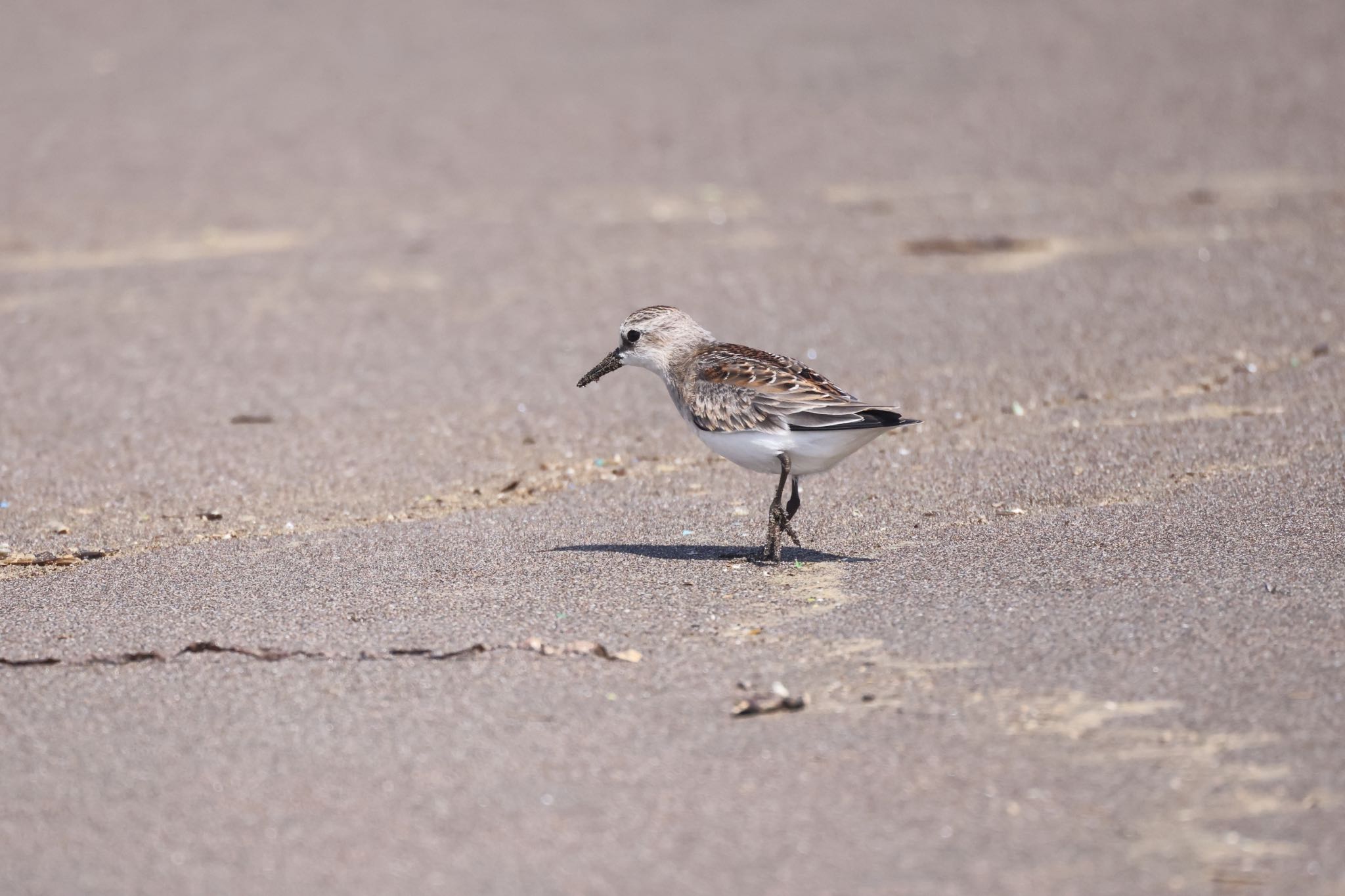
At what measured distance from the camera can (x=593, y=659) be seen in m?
5.49

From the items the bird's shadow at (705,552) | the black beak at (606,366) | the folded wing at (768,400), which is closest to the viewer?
the folded wing at (768,400)

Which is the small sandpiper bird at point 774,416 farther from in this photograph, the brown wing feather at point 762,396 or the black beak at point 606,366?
the black beak at point 606,366

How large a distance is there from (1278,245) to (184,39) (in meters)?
12.6

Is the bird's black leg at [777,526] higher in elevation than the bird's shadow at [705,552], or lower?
higher

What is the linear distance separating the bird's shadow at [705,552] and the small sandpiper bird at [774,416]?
8 centimetres

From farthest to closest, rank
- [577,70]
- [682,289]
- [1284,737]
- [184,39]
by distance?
[184,39]
[577,70]
[682,289]
[1284,737]

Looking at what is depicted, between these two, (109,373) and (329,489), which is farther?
(109,373)

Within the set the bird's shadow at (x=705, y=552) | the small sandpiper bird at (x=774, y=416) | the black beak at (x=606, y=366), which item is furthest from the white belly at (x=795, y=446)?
the black beak at (x=606, y=366)

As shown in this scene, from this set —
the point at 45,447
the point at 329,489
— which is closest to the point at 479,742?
the point at 329,489

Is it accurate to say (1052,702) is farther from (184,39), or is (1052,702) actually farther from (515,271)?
(184,39)

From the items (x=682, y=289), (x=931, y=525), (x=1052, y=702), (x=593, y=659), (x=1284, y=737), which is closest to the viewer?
(x=1284, y=737)

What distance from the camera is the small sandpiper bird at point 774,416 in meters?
6.57

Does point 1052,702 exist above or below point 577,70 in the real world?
below

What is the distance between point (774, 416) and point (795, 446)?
0.54ft
